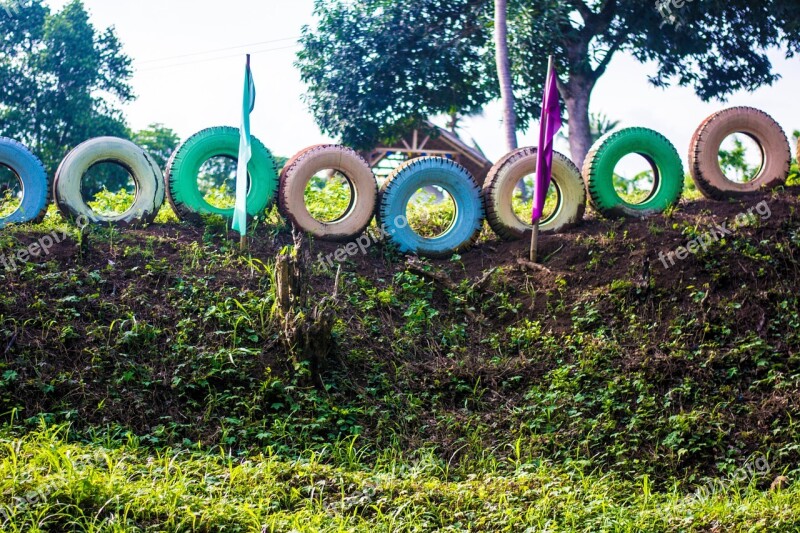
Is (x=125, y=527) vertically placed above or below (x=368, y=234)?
below

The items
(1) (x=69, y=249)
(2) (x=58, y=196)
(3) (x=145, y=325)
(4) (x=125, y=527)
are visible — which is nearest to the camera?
(4) (x=125, y=527)

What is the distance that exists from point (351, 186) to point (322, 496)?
14.0ft

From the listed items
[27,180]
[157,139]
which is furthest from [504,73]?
[157,139]

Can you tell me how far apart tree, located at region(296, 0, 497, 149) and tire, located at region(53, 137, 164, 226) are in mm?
7867

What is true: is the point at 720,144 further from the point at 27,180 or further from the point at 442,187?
the point at 27,180

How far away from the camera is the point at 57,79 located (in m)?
20.6

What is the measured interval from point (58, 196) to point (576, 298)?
195 inches

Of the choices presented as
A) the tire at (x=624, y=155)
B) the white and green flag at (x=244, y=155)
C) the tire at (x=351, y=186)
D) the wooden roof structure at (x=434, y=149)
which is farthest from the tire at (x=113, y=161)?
the wooden roof structure at (x=434, y=149)

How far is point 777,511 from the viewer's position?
20.5 ft

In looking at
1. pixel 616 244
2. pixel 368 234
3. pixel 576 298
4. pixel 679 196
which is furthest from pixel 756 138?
pixel 368 234

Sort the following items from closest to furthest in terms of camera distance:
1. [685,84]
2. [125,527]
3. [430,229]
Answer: [125,527], [430,229], [685,84]

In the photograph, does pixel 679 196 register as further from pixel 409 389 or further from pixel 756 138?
pixel 409 389

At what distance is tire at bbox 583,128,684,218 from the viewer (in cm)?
1013

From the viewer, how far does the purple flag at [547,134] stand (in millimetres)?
→ 9445
